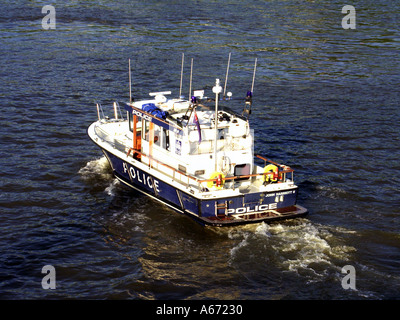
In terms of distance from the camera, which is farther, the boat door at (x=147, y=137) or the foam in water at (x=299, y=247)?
the boat door at (x=147, y=137)

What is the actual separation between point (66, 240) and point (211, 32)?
35805 millimetres

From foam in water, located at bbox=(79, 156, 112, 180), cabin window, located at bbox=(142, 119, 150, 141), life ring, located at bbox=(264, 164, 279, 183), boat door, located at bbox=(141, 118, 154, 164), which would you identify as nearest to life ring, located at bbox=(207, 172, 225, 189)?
life ring, located at bbox=(264, 164, 279, 183)

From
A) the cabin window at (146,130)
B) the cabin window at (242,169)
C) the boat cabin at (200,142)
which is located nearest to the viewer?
the boat cabin at (200,142)

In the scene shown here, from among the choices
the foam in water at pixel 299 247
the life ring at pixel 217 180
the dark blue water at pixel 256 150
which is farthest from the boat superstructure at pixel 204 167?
the dark blue water at pixel 256 150

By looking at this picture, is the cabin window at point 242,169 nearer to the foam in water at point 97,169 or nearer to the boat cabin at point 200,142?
the boat cabin at point 200,142

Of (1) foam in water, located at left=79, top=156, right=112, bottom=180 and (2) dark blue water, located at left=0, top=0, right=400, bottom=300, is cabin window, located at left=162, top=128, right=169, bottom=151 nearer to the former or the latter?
(2) dark blue water, located at left=0, top=0, right=400, bottom=300

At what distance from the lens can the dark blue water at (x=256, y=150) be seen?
67.0 feet

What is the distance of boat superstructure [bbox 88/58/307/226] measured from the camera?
22.9 meters

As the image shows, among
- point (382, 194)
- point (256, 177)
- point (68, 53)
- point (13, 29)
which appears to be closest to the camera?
point (256, 177)

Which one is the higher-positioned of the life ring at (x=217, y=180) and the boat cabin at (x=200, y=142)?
the boat cabin at (x=200, y=142)

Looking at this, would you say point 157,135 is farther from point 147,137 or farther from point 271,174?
point 271,174

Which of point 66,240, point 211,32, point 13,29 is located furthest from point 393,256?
point 13,29
